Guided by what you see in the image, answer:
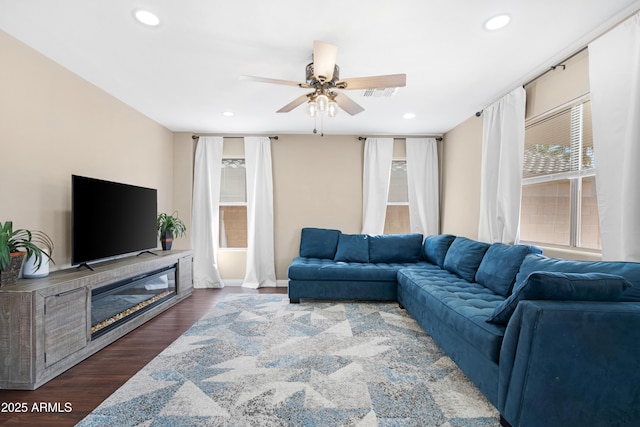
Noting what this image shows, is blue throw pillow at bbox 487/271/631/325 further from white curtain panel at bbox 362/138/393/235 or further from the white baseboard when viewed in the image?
the white baseboard

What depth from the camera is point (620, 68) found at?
199cm

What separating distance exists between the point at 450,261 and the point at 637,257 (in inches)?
72.2

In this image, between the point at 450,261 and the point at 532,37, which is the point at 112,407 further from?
the point at 532,37

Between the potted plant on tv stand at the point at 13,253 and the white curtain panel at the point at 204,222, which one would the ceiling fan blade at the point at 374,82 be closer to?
the potted plant on tv stand at the point at 13,253

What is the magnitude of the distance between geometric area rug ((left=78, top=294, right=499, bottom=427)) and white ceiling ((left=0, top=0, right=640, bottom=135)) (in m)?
2.55

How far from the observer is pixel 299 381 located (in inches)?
82.6

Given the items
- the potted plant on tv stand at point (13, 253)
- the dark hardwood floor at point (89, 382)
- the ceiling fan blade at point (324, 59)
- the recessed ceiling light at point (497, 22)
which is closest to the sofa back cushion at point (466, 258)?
the recessed ceiling light at point (497, 22)

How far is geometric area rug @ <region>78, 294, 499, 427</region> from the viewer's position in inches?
68.1

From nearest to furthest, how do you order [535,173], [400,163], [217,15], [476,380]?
[476,380] → [217,15] → [535,173] → [400,163]

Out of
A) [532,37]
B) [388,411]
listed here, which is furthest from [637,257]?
[388,411]

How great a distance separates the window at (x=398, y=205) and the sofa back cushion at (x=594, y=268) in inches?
107

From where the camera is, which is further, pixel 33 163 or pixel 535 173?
pixel 535 173

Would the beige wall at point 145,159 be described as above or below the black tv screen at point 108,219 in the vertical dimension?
above

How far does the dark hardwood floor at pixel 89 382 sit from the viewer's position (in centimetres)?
176
